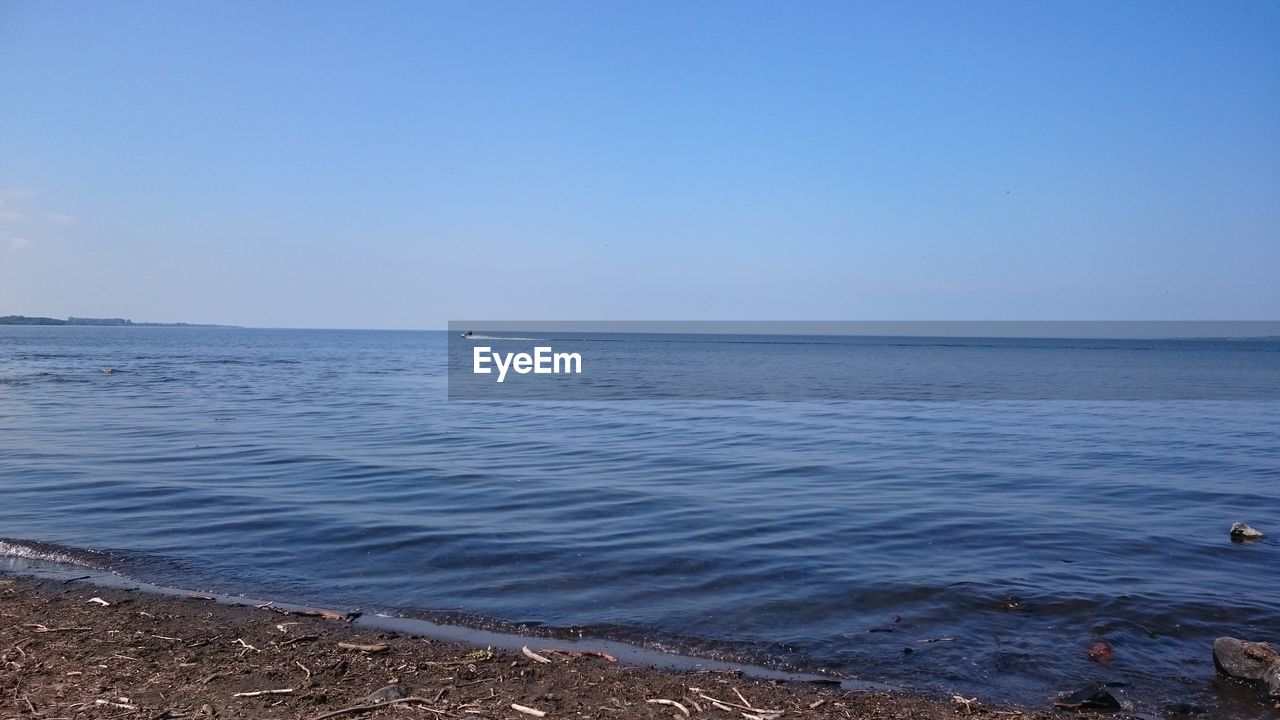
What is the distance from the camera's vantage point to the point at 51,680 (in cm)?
615

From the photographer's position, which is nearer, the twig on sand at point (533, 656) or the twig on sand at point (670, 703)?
the twig on sand at point (670, 703)

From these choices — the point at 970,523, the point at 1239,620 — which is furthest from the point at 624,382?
the point at 1239,620

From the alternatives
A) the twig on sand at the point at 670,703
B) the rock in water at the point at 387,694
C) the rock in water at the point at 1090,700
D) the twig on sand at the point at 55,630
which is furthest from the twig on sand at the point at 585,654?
the twig on sand at the point at 55,630

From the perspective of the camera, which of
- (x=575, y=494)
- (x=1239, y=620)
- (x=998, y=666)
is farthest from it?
(x=575, y=494)

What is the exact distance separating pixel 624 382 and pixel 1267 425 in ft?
97.8

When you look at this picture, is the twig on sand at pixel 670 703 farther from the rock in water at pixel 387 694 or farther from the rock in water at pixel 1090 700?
the rock in water at pixel 1090 700

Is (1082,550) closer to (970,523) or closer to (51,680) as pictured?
(970,523)

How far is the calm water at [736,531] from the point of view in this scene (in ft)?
27.2

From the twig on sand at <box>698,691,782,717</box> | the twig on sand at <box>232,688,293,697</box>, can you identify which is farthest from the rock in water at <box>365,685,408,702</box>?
the twig on sand at <box>698,691,782,717</box>

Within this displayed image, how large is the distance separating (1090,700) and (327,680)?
5.51 m

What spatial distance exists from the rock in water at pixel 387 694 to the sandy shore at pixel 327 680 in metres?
0.05

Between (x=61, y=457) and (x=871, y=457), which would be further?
(x=871, y=457)

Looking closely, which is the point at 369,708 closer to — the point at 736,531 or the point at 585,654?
the point at 585,654

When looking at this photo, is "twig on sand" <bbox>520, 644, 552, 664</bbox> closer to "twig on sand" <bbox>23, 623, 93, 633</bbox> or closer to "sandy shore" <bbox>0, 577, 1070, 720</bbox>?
"sandy shore" <bbox>0, 577, 1070, 720</bbox>
